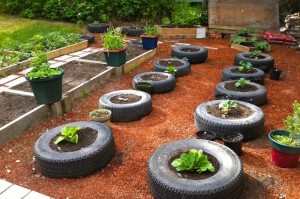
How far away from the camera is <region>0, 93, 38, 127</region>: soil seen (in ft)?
17.0

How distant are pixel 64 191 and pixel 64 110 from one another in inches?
90.6

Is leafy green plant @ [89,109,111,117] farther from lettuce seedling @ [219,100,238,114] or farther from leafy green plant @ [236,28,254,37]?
leafy green plant @ [236,28,254,37]

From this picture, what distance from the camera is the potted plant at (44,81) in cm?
510

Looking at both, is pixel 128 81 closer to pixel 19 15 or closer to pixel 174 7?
pixel 174 7

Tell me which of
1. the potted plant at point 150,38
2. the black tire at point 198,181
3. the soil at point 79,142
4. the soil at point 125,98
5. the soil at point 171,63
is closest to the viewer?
the black tire at point 198,181

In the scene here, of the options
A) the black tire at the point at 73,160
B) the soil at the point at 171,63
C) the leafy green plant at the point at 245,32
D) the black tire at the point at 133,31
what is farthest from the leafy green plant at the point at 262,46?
the black tire at the point at 73,160

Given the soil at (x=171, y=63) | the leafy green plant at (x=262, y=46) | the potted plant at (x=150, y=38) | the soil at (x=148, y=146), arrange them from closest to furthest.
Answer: the soil at (x=148, y=146), the soil at (x=171, y=63), the potted plant at (x=150, y=38), the leafy green plant at (x=262, y=46)

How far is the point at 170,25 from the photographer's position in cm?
1155

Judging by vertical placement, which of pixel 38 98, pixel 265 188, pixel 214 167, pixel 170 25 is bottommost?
pixel 265 188

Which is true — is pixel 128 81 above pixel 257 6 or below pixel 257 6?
below

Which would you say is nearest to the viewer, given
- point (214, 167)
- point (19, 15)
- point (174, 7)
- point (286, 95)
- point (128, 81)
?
point (214, 167)

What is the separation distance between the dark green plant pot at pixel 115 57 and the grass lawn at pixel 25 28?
4111 millimetres

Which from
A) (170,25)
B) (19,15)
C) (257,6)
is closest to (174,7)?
(170,25)

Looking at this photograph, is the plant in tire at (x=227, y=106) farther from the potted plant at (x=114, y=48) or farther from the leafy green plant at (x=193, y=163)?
the potted plant at (x=114, y=48)
